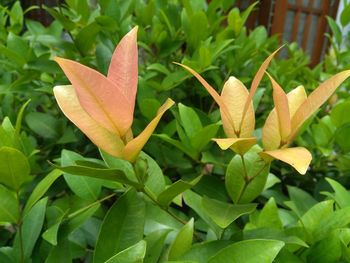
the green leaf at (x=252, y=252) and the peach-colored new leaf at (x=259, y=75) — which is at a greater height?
the peach-colored new leaf at (x=259, y=75)

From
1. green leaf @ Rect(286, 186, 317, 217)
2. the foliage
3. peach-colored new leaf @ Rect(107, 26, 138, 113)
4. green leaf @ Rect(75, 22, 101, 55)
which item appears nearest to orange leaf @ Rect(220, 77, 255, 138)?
the foliage

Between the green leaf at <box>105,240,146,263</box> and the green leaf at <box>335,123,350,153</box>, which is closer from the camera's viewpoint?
the green leaf at <box>105,240,146,263</box>

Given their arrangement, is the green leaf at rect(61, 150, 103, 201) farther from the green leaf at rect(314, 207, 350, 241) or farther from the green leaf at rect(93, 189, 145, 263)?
the green leaf at rect(314, 207, 350, 241)

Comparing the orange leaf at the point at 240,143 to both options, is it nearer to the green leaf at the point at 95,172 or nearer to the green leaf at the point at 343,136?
the green leaf at the point at 95,172

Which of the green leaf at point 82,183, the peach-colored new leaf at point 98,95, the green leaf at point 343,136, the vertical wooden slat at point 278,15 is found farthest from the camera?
the vertical wooden slat at point 278,15

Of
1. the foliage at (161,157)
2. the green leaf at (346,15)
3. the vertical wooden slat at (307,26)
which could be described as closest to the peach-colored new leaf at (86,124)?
the foliage at (161,157)

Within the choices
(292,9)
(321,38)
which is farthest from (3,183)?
(321,38)
